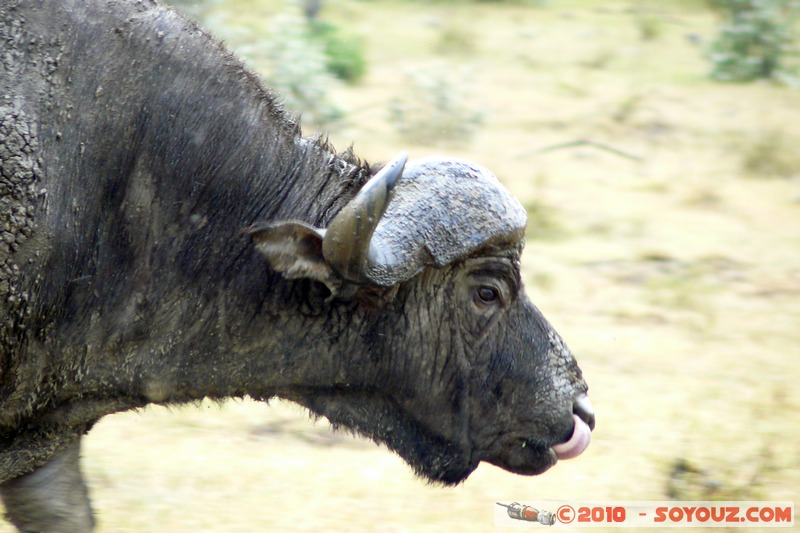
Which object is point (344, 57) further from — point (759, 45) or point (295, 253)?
point (295, 253)

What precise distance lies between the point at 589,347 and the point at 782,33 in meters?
10.5

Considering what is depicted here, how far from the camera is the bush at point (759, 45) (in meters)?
16.5

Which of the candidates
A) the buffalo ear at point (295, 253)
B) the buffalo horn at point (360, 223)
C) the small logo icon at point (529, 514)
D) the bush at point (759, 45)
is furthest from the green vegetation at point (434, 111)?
the buffalo horn at point (360, 223)

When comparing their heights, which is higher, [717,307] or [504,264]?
[504,264]

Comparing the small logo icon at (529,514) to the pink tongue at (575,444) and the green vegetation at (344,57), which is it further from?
the green vegetation at (344,57)

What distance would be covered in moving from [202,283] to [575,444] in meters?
1.58

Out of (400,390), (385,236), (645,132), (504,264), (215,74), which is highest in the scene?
(215,74)

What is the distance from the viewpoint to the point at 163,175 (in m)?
3.96

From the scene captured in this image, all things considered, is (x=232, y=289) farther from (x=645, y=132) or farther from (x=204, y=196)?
(x=645, y=132)

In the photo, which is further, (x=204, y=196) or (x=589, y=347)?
(x=589, y=347)

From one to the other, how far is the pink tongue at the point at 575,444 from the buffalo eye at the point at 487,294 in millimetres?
586

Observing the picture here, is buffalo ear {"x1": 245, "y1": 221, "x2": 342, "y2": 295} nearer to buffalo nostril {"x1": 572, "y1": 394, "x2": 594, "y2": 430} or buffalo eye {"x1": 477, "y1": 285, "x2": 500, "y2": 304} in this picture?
buffalo eye {"x1": 477, "y1": 285, "x2": 500, "y2": 304}

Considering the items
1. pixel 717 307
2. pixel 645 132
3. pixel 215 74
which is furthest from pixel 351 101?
pixel 215 74

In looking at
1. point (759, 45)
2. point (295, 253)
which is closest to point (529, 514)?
point (295, 253)
